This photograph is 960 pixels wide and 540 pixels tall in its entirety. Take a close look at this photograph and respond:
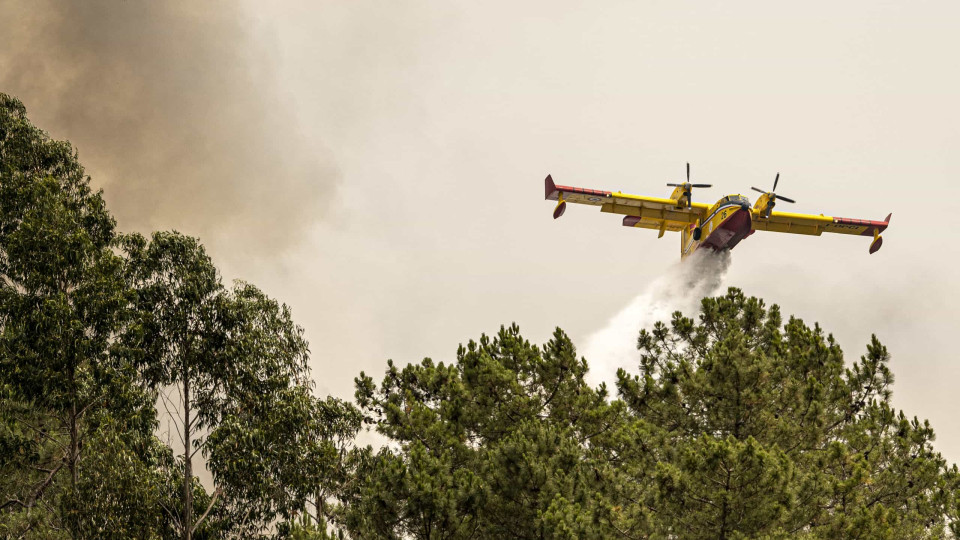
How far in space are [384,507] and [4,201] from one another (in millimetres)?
13469

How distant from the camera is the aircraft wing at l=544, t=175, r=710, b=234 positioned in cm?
3750

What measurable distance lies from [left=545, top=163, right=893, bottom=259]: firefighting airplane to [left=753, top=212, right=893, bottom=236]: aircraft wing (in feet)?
0.17

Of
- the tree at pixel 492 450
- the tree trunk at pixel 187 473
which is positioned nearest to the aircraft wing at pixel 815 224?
the tree at pixel 492 450

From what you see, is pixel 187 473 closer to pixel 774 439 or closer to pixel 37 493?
pixel 37 493

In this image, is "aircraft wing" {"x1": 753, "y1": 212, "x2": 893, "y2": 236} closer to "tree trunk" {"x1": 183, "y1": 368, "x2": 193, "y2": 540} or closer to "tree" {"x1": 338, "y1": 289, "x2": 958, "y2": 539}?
"tree" {"x1": 338, "y1": 289, "x2": 958, "y2": 539}

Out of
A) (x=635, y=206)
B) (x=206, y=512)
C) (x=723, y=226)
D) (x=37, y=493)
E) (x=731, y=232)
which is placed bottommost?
(x=206, y=512)

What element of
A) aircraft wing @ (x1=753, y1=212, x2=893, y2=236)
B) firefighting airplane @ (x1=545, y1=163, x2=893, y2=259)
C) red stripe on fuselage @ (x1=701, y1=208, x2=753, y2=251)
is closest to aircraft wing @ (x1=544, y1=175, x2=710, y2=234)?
firefighting airplane @ (x1=545, y1=163, x2=893, y2=259)

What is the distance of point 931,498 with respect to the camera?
17516 mm

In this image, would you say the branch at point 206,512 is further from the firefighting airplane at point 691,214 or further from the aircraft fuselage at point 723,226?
the aircraft fuselage at point 723,226

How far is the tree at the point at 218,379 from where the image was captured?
2067 centimetres

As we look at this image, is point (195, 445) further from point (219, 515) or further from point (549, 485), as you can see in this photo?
point (549, 485)

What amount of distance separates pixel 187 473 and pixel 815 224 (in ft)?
112

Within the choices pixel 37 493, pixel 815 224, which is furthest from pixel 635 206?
pixel 37 493

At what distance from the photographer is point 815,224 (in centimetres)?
4334
